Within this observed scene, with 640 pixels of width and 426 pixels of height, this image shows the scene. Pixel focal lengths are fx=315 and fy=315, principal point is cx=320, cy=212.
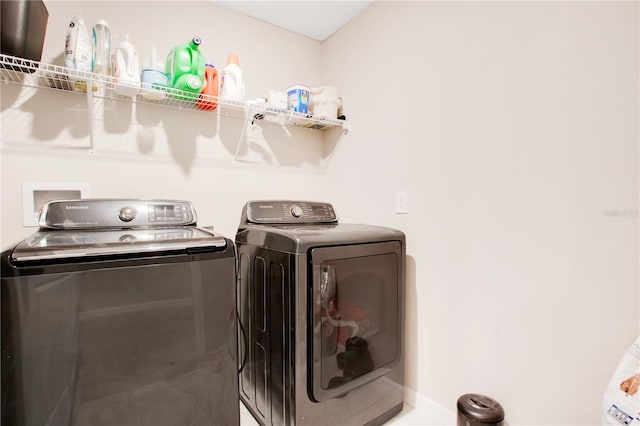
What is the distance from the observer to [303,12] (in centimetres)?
205

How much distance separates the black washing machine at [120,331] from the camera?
0.81m

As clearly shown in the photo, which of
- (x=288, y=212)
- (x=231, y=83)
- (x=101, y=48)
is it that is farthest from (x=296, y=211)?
(x=101, y=48)

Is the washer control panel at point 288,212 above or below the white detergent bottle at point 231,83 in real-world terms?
below

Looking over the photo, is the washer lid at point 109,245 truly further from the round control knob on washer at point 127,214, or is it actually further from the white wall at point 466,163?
the white wall at point 466,163

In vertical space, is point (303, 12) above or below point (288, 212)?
above

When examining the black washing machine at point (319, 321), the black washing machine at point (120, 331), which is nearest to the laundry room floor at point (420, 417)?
the black washing machine at point (319, 321)

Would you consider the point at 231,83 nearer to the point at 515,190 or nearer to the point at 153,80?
the point at 153,80

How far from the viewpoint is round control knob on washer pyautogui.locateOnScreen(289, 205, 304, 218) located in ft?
5.76

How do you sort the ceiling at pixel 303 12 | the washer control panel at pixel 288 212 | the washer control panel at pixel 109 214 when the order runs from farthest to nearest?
1. the ceiling at pixel 303 12
2. the washer control panel at pixel 288 212
3. the washer control panel at pixel 109 214

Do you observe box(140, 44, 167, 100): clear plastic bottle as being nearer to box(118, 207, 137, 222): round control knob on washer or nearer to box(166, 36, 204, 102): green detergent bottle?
box(166, 36, 204, 102): green detergent bottle

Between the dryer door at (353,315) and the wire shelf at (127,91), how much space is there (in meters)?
1.00

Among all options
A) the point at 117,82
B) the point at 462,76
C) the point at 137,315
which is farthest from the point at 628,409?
the point at 117,82

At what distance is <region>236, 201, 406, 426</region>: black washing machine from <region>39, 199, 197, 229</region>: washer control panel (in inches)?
14.6

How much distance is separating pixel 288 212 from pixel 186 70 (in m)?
0.87
